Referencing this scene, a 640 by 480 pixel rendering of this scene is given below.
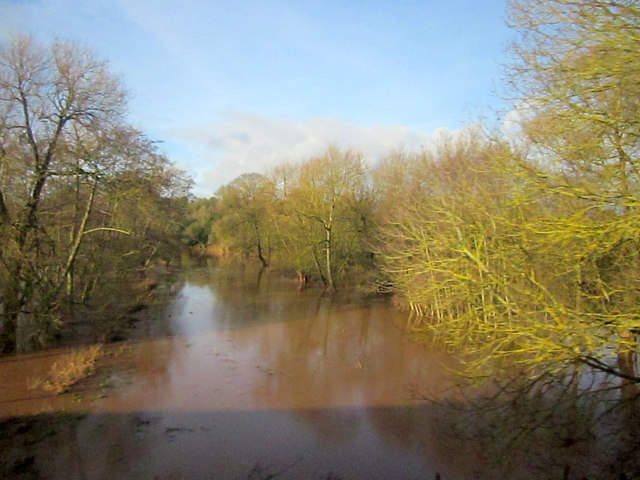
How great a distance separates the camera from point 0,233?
8828 millimetres

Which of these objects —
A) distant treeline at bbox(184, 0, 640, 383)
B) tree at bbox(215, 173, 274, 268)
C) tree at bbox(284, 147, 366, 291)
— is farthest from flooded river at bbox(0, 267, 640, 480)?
tree at bbox(215, 173, 274, 268)

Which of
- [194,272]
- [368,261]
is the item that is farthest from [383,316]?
[194,272]

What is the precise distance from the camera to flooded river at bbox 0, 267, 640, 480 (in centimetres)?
593

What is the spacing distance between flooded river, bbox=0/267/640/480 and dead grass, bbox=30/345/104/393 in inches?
9.8

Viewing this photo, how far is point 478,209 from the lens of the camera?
728 cm

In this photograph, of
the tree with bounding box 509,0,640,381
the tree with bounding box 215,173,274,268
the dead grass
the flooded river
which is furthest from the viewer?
the tree with bounding box 215,173,274,268

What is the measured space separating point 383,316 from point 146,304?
1039cm

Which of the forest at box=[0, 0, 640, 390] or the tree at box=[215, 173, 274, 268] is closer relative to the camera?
the forest at box=[0, 0, 640, 390]

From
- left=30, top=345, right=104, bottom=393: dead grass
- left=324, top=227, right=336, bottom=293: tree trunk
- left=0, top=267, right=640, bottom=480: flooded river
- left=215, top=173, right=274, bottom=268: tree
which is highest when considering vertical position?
left=215, top=173, right=274, bottom=268: tree

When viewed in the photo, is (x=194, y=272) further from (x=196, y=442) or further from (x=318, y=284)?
(x=196, y=442)

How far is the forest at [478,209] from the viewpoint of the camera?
4602 mm

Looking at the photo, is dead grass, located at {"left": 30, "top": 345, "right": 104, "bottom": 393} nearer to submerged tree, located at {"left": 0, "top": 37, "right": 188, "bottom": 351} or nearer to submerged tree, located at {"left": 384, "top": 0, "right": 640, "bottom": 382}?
submerged tree, located at {"left": 0, "top": 37, "right": 188, "bottom": 351}

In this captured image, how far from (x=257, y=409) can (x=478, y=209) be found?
5.57 meters

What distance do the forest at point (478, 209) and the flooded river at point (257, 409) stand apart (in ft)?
4.73
